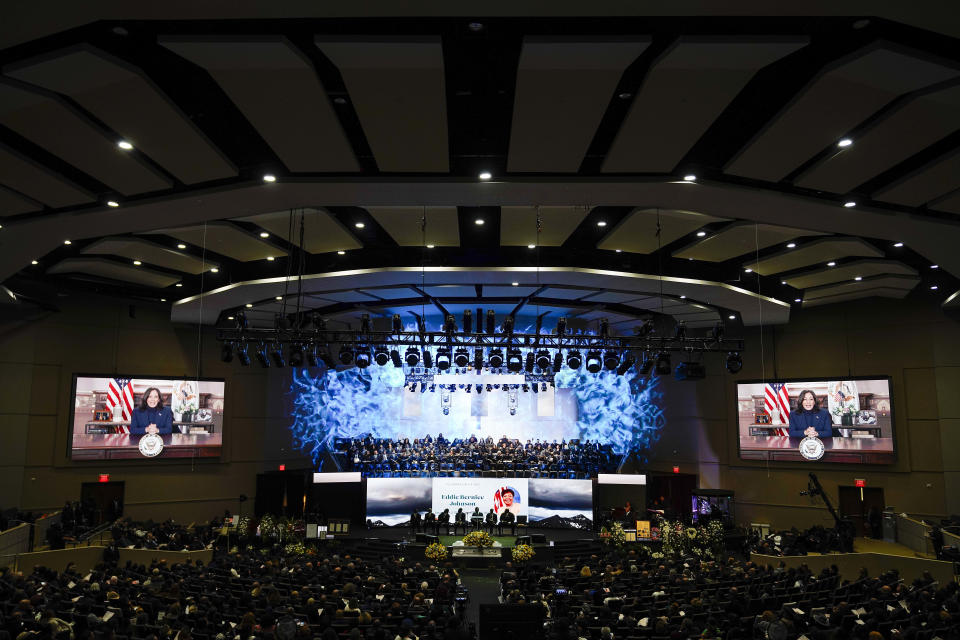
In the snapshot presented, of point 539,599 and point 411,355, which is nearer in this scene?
point 539,599

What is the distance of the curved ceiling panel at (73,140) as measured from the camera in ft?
22.5

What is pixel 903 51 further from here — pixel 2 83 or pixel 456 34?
pixel 2 83

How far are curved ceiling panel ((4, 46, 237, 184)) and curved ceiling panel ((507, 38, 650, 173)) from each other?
3.97 metres

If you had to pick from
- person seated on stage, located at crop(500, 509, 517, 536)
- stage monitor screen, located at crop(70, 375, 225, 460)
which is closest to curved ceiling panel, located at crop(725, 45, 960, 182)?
person seated on stage, located at crop(500, 509, 517, 536)

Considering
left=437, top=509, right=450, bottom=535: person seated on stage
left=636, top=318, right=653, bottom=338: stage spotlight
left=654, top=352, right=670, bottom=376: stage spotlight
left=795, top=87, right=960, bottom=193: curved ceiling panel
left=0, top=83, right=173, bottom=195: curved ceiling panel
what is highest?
left=0, top=83, right=173, bottom=195: curved ceiling panel

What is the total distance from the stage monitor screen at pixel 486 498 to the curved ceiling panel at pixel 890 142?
16.1m

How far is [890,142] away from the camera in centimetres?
763

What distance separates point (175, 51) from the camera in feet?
19.1

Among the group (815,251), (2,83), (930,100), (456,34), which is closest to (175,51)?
(2,83)

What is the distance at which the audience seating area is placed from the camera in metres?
22.9

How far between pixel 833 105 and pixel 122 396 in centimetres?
2068

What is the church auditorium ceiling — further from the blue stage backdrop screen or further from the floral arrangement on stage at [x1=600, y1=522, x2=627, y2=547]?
the blue stage backdrop screen

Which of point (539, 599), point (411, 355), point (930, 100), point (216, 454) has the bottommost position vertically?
point (539, 599)

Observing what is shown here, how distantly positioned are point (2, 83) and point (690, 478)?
72.0ft
